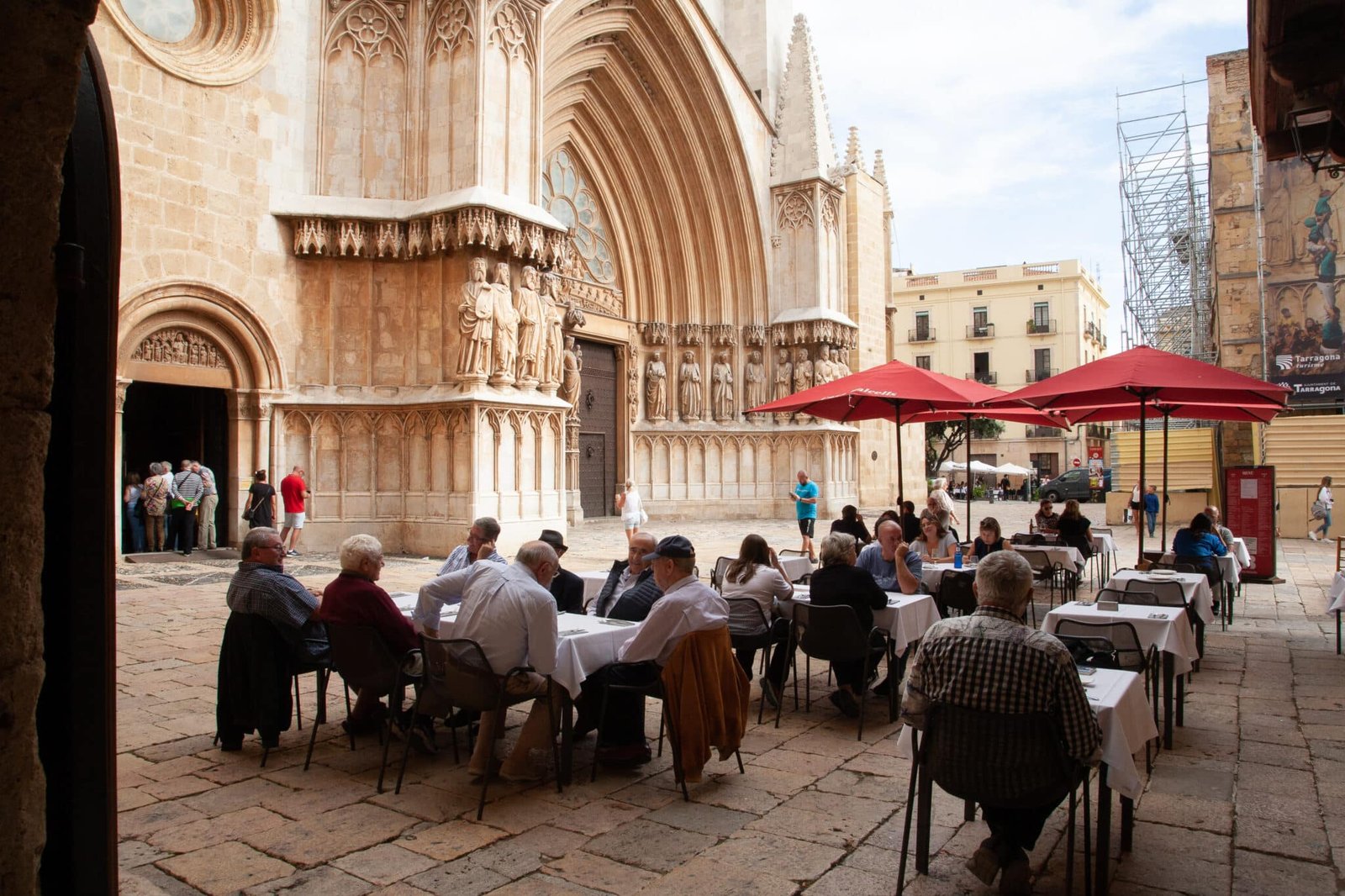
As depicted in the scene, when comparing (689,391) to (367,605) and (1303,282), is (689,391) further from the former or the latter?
(367,605)

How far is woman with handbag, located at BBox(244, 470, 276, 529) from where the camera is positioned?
11.6 metres

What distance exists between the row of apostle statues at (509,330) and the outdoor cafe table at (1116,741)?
32.2 feet

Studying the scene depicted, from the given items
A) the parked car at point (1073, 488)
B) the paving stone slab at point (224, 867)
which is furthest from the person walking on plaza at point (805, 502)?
the parked car at point (1073, 488)

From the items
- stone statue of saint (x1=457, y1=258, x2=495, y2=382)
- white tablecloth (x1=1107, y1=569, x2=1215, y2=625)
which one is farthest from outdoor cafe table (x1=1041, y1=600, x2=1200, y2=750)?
stone statue of saint (x1=457, y1=258, x2=495, y2=382)

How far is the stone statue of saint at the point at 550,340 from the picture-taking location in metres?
13.6

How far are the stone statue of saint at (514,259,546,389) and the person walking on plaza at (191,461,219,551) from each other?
4154 mm

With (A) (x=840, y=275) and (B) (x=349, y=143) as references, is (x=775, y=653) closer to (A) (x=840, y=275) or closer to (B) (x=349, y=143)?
(B) (x=349, y=143)

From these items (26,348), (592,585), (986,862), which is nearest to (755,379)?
(592,585)

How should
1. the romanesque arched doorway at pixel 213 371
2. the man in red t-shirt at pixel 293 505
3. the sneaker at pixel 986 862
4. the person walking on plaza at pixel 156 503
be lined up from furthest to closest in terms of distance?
the man in red t-shirt at pixel 293 505, the person walking on plaza at pixel 156 503, the romanesque arched doorway at pixel 213 371, the sneaker at pixel 986 862

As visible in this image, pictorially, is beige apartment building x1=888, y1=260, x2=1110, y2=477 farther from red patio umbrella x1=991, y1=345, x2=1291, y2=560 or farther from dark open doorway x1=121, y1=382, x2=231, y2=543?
red patio umbrella x1=991, y1=345, x2=1291, y2=560

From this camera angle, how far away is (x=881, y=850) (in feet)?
11.8

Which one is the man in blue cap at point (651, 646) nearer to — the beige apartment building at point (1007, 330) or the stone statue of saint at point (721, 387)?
the stone statue of saint at point (721, 387)

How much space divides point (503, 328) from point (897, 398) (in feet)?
19.9

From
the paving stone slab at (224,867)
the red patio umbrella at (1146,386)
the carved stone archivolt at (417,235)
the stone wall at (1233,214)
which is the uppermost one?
the stone wall at (1233,214)
